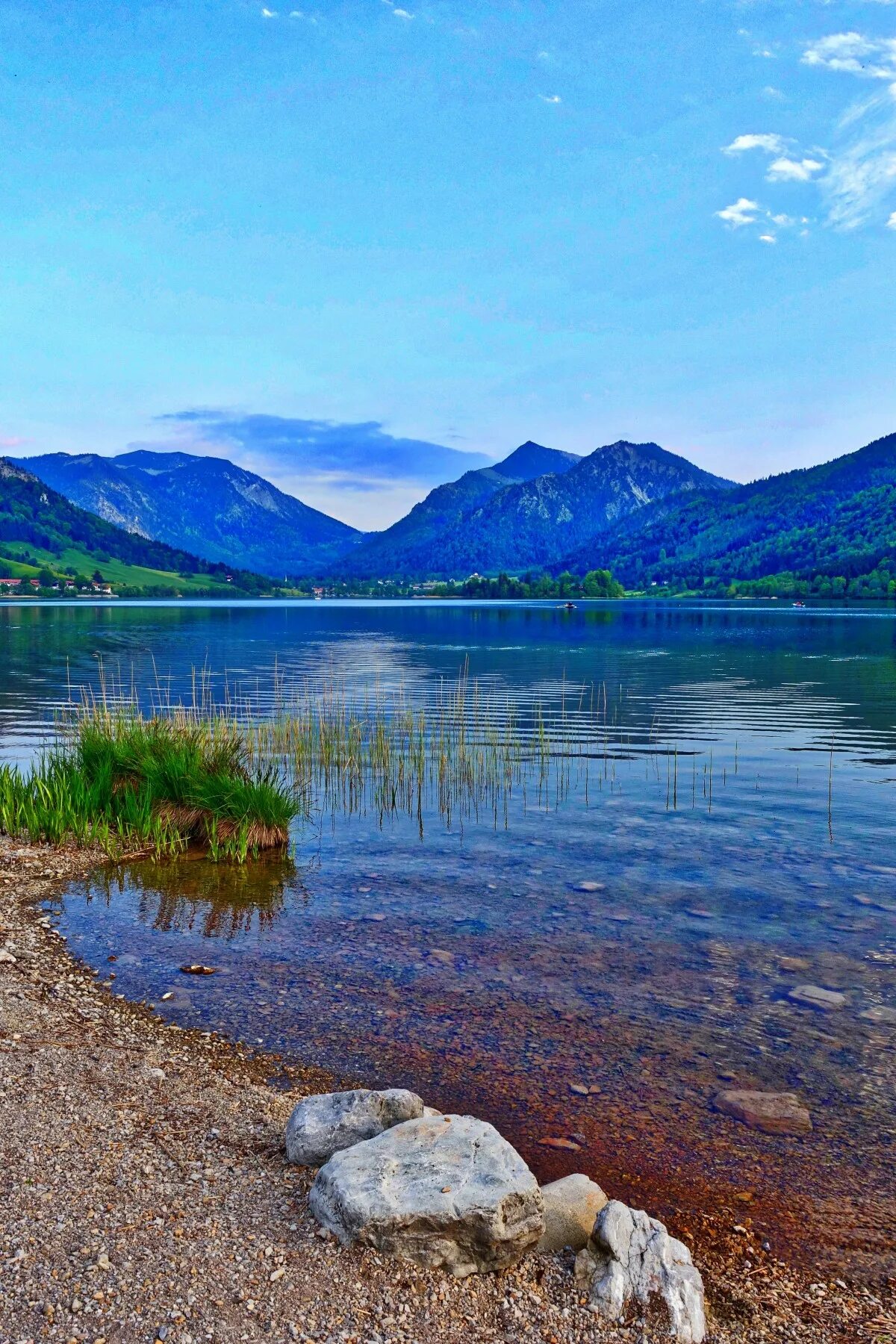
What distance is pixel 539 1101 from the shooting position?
941 centimetres

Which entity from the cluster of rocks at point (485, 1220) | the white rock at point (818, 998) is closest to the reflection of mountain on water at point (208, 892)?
the white rock at point (818, 998)

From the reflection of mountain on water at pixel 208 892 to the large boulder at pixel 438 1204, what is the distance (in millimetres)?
8249

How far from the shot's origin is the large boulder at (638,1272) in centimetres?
596

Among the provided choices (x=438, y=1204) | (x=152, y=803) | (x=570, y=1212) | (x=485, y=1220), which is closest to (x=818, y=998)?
(x=570, y=1212)

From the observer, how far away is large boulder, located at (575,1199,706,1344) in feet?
19.5

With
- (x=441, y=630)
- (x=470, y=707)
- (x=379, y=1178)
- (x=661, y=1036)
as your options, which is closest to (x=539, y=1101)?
(x=661, y=1036)

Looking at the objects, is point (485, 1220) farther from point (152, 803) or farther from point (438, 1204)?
point (152, 803)

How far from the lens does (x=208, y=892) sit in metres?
16.5

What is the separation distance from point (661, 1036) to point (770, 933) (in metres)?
4.20

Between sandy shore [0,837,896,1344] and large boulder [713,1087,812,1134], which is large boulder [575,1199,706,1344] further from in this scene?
large boulder [713,1087,812,1134]

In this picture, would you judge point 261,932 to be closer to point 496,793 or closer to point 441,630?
point 496,793

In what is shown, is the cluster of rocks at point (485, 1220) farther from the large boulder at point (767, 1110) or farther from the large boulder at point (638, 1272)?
the large boulder at point (767, 1110)

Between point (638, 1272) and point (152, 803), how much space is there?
15694 millimetres

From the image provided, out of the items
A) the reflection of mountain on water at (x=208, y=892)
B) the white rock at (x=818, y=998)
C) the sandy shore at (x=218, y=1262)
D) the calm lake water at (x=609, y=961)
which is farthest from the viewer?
the reflection of mountain on water at (x=208, y=892)
